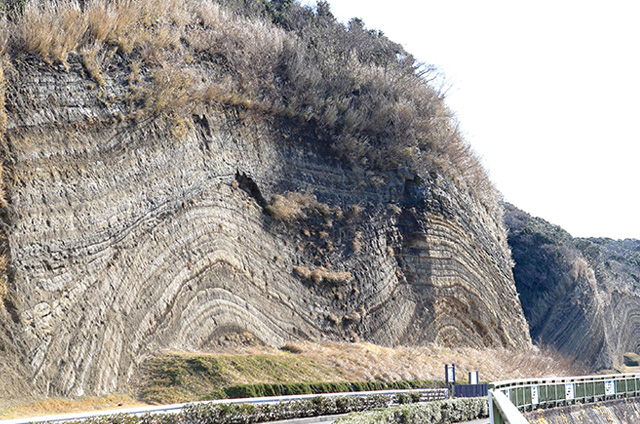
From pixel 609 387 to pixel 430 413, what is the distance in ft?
24.9

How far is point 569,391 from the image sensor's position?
740 inches

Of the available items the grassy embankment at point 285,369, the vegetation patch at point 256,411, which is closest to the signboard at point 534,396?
the vegetation patch at point 256,411

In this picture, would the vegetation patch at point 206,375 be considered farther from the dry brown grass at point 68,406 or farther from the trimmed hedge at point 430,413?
the trimmed hedge at point 430,413

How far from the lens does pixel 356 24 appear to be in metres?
41.6

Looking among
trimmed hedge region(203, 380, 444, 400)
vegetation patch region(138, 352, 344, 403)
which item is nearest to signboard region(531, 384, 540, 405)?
trimmed hedge region(203, 380, 444, 400)

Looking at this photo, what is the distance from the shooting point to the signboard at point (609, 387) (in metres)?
20.7

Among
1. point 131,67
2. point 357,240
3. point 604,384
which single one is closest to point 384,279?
point 357,240

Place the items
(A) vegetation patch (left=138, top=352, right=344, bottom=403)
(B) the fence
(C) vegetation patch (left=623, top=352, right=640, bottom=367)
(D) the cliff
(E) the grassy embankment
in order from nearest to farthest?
1. (E) the grassy embankment
2. (D) the cliff
3. (A) vegetation patch (left=138, top=352, right=344, bottom=403)
4. (B) the fence
5. (C) vegetation patch (left=623, top=352, right=640, bottom=367)

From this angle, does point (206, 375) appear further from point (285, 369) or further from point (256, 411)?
point (285, 369)

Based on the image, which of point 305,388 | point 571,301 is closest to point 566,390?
point 305,388

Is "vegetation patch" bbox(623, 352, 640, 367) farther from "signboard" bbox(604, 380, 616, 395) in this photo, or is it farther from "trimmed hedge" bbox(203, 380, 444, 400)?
"trimmed hedge" bbox(203, 380, 444, 400)

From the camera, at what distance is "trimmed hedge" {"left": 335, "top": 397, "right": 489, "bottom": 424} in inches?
527

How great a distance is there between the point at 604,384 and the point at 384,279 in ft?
35.6

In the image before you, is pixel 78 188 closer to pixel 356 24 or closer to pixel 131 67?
pixel 131 67
